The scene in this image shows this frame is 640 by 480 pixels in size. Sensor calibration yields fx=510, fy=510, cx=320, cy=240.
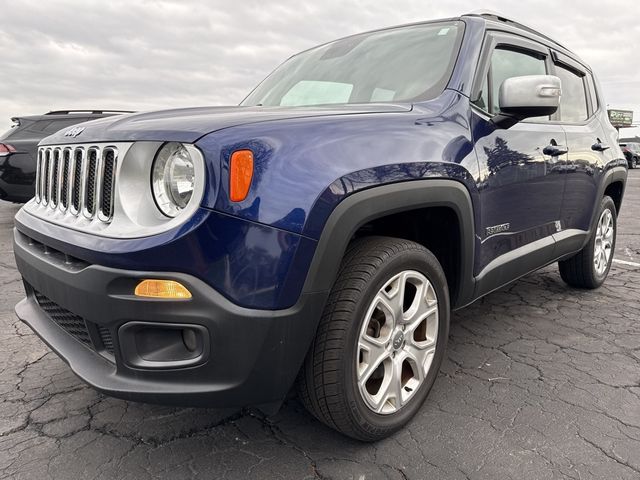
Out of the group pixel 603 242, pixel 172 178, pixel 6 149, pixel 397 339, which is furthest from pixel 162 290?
pixel 6 149

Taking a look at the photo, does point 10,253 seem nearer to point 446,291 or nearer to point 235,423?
point 235,423

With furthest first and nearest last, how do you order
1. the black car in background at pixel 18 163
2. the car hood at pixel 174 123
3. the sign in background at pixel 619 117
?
the black car in background at pixel 18 163, the sign in background at pixel 619 117, the car hood at pixel 174 123

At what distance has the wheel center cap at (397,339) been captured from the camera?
202cm

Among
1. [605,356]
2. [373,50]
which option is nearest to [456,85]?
[373,50]

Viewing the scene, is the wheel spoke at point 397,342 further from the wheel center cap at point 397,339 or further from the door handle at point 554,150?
the door handle at point 554,150

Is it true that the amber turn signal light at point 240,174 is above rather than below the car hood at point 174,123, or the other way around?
below

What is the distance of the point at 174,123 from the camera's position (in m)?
1.73

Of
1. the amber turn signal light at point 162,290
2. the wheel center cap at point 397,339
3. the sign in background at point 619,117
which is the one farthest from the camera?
the sign in background at point 619,117

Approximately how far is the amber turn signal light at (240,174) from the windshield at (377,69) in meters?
1.15

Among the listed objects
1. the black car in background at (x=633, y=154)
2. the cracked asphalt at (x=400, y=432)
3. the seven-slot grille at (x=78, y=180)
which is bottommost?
the black car in background at (x=633, y=154)

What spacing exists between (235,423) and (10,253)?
466cm

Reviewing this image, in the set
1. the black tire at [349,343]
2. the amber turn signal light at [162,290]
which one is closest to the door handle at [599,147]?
the black tire at [349,343]

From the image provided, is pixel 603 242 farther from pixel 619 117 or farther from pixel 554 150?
pixel 619 117

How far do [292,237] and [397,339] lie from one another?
74 cm
